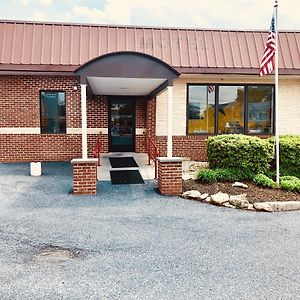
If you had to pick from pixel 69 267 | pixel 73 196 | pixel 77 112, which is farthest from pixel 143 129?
pixel 69 267

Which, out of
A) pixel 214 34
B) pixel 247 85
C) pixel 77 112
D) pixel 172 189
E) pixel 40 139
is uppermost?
pixel 214 34

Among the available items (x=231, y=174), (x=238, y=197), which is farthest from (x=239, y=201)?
(x=231, y=174)

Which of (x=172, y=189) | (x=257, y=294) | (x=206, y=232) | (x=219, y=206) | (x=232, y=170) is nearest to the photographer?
(x=257, y=294)

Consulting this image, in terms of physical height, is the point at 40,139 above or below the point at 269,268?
above

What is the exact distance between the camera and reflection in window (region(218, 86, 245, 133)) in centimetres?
1370

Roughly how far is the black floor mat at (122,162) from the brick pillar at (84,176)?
3474mm

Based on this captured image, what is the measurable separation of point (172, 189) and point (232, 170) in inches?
82.7

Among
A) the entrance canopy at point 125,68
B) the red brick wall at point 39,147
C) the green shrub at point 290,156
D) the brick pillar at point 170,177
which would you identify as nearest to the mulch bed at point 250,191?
the brick pillar at point 170,177

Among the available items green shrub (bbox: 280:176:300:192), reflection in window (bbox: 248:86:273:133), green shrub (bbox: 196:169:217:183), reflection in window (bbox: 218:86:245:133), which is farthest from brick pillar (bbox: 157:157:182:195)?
reflection in window (bbox: 248:86:273:133)

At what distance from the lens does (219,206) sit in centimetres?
801

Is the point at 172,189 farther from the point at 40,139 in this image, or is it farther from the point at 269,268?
the point at 40,139

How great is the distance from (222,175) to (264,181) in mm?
1101

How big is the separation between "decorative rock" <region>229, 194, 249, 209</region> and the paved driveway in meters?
0.37

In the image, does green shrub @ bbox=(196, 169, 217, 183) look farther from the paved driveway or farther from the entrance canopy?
the entrance canopy
